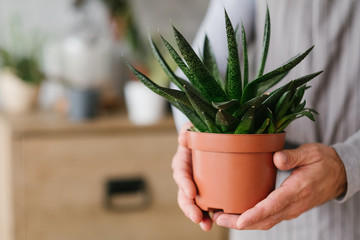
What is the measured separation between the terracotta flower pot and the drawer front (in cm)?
90

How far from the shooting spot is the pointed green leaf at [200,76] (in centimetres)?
56

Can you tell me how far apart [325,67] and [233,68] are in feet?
0.98

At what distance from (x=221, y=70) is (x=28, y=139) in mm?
788

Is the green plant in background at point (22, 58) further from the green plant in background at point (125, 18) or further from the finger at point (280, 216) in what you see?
the finger at point (280, 216)

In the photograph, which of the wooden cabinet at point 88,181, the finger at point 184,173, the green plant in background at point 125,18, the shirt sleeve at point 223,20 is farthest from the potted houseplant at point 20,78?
the finger at point 184,173

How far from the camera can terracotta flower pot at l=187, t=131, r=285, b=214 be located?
0.57 meters

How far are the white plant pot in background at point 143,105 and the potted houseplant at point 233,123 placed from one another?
0.93 metres

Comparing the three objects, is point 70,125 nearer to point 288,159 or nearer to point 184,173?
point 184,173

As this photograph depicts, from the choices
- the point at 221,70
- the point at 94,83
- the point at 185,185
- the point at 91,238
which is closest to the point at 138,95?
the point at 94,83

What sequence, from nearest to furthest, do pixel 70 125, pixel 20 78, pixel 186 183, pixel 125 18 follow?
pixel 186 183, pixel 70 125, pixel 20 78, pixel 125 18

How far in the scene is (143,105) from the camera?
156cm

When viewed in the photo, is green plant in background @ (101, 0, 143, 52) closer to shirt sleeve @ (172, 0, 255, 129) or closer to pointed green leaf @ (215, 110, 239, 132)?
shirt sleeve @ (172, 0, 255, 129)

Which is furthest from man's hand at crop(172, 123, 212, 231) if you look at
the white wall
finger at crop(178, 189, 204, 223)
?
the white wall

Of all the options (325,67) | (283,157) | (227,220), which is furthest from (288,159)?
(325,67)
